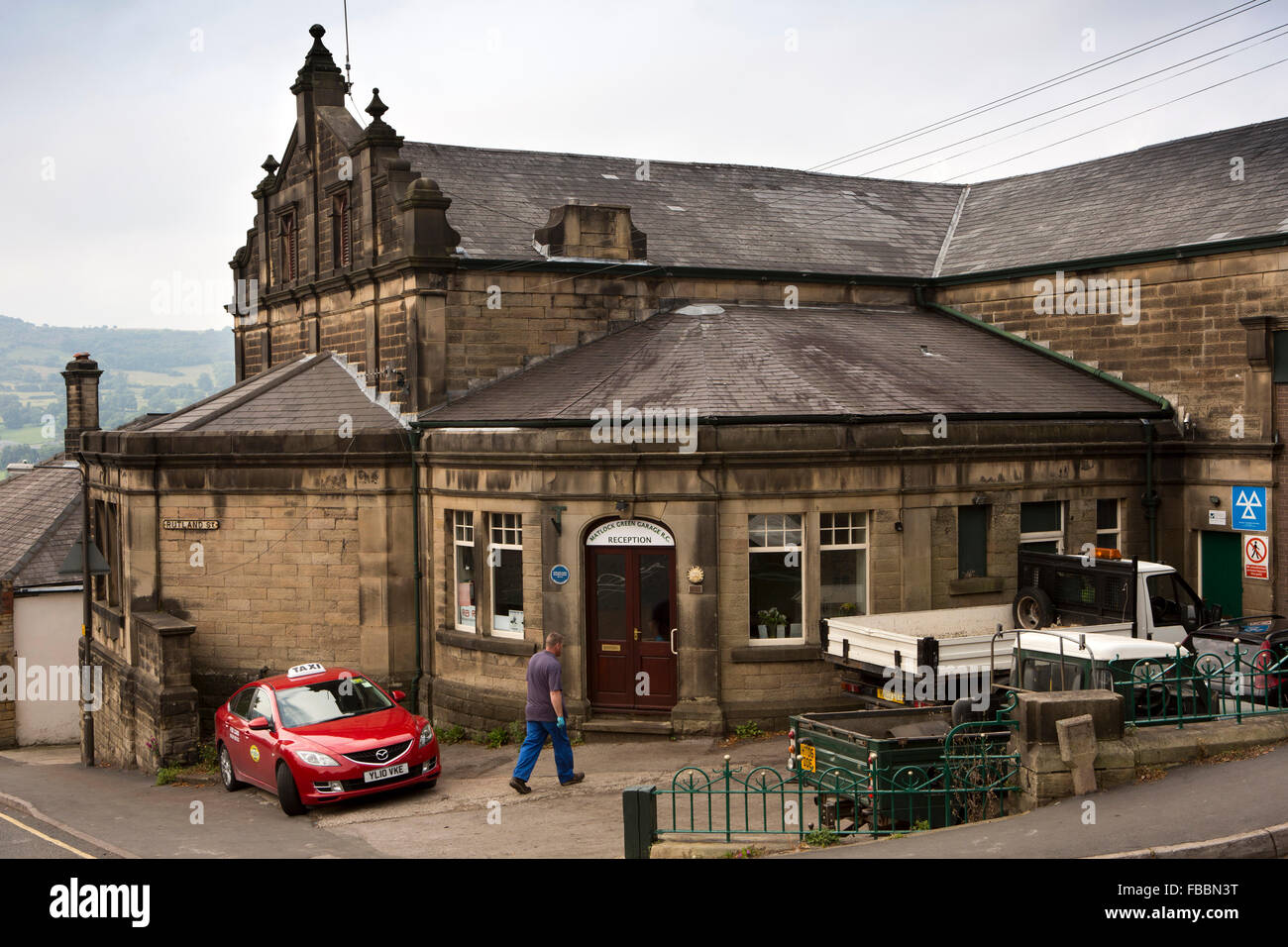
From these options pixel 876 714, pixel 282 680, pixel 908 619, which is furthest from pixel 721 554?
pixel 282 680

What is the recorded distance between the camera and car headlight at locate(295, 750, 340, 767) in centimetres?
1560

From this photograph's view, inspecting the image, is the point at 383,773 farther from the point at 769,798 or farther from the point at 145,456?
the point at 145,456

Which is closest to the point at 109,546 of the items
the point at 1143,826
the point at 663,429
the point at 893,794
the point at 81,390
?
the point at 663,429

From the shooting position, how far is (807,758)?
44.1 feet

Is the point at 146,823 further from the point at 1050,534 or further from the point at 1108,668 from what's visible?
the point at 1050,534

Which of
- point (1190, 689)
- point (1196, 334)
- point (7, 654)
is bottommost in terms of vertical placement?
point (7, 654)

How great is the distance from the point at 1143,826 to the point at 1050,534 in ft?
35.4

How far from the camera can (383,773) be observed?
15.8 metres

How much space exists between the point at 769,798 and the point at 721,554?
→ 4989mm

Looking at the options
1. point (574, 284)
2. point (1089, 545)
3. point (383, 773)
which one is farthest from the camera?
point (574, 284)

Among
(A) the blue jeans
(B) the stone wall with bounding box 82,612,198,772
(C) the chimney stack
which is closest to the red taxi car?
(A) the blue jeans

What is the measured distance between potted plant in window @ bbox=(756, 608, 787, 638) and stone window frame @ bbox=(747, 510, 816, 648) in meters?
0.09

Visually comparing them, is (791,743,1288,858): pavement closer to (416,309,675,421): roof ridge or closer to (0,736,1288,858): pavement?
(0,736,1288,858): pavement

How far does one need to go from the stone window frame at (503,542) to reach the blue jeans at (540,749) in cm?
386
